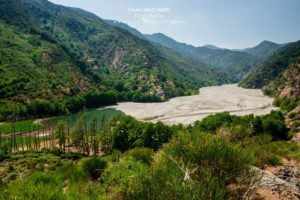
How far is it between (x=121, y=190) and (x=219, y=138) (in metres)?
6.03

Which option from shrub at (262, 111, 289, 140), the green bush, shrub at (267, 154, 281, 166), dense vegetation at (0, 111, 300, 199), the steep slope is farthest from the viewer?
the steep slope

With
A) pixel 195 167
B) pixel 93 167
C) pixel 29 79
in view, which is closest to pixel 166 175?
pixel 195 167

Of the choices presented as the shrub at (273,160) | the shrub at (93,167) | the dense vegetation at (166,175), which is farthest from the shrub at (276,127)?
the shrub at (93,167)

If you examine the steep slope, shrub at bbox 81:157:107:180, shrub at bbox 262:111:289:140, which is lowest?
shrub at bbox 262:111:289:140

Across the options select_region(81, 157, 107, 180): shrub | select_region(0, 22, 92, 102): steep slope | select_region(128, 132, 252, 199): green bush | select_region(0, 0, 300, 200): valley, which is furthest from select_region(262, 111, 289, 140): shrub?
select_region(0, 22, 92, 102): steep slope

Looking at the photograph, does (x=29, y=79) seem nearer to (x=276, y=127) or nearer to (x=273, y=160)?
(x=276, y=127)

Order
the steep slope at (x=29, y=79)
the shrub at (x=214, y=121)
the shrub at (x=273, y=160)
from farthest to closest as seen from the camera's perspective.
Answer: the steep slope at (x=29, y=79)
the shrub at (x=214, y=121)
the shrub at (x=273, y=160)

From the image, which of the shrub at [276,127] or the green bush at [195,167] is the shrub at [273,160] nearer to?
the green bush at [195,167]

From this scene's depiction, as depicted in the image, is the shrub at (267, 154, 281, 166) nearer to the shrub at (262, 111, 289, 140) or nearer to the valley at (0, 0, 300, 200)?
the valley at (0, 0, 300, 200)

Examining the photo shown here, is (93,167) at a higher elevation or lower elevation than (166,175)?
lower

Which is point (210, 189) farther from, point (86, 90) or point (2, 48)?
point (2, 48)

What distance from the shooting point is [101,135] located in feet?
306

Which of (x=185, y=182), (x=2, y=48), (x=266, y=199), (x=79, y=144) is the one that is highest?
(x=2, y=48)

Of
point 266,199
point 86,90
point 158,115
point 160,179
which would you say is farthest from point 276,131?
point 86,90
